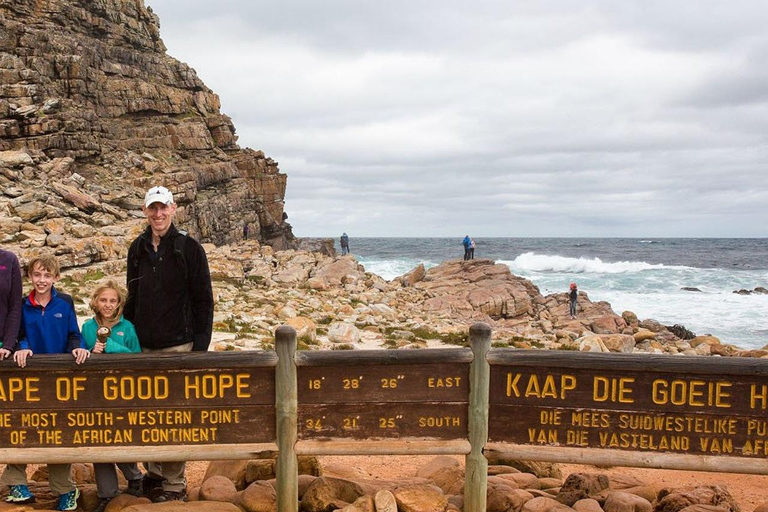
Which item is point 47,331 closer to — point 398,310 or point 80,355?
point 80,355

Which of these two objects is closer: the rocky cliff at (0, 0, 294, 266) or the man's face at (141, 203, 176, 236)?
the man's face at (141, 203, 176, 236)

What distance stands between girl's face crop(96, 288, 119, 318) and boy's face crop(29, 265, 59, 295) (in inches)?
15.5

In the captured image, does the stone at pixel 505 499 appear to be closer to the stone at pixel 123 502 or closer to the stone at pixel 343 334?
the stone at pixel 123 502

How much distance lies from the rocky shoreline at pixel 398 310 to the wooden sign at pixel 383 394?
348 inches

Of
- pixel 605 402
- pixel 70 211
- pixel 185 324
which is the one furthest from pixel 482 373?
pixel 70 211

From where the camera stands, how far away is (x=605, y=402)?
14.2ft

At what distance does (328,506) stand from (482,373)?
5.97 feet

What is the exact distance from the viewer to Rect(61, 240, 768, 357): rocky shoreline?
53.8ft

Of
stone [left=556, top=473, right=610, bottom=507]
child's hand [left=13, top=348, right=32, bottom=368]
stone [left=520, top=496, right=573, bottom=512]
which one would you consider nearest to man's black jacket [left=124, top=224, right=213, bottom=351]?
child's hand [left=13, top=348, right=32, bottom=368]

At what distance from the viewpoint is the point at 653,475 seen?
7.13 metres

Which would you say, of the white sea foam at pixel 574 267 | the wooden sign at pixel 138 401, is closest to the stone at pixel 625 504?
Result: the wooden sign at pixel 138 401

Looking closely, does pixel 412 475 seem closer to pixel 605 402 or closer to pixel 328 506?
pixel 328 506

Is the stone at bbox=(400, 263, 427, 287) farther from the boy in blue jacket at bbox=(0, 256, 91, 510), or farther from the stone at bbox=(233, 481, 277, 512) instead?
the boy in blue jacket at bbox=(0, 256, 91, 510)

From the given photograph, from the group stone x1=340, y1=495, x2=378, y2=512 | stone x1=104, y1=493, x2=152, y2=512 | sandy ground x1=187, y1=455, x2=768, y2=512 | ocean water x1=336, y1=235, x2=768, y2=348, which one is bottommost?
ocean water x1=336, y1=235, x2=768, y2=348
